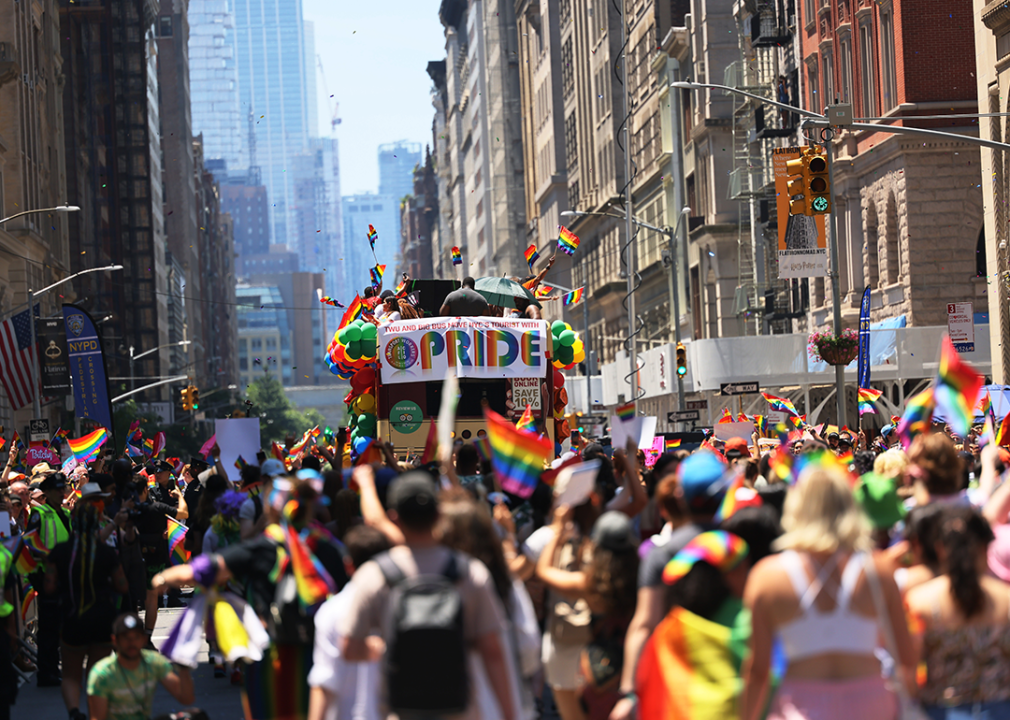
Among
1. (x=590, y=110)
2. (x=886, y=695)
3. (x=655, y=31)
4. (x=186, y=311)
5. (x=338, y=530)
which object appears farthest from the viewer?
(x=186, y=311)

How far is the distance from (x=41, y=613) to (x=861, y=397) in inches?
407

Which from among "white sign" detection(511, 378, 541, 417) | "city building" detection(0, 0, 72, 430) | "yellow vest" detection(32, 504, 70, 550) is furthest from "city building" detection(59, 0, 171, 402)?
"yellow vest" detection(32, 504, 70, 550)

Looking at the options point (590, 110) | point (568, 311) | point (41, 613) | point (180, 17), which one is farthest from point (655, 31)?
point (180, 17)

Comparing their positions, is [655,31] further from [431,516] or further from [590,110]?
[431,516]

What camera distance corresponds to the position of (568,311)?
8925 cm

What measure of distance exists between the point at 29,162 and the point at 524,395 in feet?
154

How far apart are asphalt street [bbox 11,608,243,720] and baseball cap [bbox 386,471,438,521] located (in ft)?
18.9

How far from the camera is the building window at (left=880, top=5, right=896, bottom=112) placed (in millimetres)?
38938

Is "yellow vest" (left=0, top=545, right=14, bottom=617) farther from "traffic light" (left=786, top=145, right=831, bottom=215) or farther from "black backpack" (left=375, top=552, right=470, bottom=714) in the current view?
"traffic light" (left=786, top=145, right=831, bottom=215)

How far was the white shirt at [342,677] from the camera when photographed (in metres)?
6.02

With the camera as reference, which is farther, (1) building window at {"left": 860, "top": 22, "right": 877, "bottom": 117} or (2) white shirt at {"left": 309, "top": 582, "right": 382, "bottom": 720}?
(1) building window at {"left": 860, "top": 22, "right": 877, "bottom": 117}

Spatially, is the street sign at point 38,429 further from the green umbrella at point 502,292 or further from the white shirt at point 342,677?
the white shirt at point 342,677

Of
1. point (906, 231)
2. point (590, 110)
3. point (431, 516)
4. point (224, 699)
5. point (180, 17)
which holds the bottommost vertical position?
point (224, 699)

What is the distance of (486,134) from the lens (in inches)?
4872
